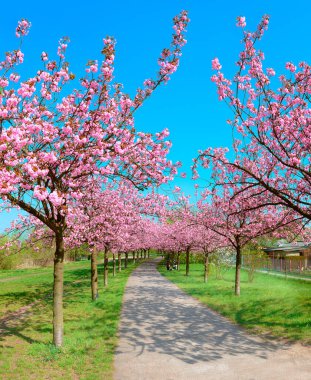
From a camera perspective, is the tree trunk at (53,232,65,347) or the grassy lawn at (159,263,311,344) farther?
the grassy lawn at (159,263,311,344)

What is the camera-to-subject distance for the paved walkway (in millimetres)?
8406

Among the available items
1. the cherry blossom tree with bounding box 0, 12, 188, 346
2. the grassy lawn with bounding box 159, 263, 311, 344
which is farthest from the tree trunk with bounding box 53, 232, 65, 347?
the grassy lawn with bounding box 159, 263, 311, 344

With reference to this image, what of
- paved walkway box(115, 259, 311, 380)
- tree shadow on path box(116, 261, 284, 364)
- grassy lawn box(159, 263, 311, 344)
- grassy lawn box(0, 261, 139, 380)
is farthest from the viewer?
grassy lawn box(159, 263, 311, 344)

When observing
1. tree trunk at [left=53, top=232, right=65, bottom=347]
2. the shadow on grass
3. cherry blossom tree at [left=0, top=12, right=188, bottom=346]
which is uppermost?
cherry blossom tree at [left=0, top=12, right=188, bottom=346]

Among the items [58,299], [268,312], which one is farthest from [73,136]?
[268,312]

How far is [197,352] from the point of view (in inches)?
400

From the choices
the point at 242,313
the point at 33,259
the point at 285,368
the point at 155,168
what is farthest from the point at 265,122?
the point at 33,259

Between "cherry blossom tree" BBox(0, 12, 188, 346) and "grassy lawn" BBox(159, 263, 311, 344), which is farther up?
"cherry blossom tree" BBox(0, 12, 188, 346)

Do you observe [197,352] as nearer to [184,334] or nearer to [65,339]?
[184,334]

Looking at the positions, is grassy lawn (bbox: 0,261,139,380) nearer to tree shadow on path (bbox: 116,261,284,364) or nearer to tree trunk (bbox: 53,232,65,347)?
tree trunk (bbox: 53,232,65,347)

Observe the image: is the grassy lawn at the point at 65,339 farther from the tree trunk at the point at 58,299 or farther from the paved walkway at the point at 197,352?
the paved walkway at the point at 197,352

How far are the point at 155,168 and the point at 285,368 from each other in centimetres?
624

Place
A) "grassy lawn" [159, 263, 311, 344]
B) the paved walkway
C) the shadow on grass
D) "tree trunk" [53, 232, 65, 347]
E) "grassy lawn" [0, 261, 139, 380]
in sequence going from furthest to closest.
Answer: the shadow on grass → "grassy lawn" [159, 263, 311, 344] → "tree trunk" [53, 232, 65, 347] → "grassy lawn" [0, 261, 139, 380] → the paved walkway

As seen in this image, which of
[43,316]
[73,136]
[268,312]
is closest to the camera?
[73,136]
